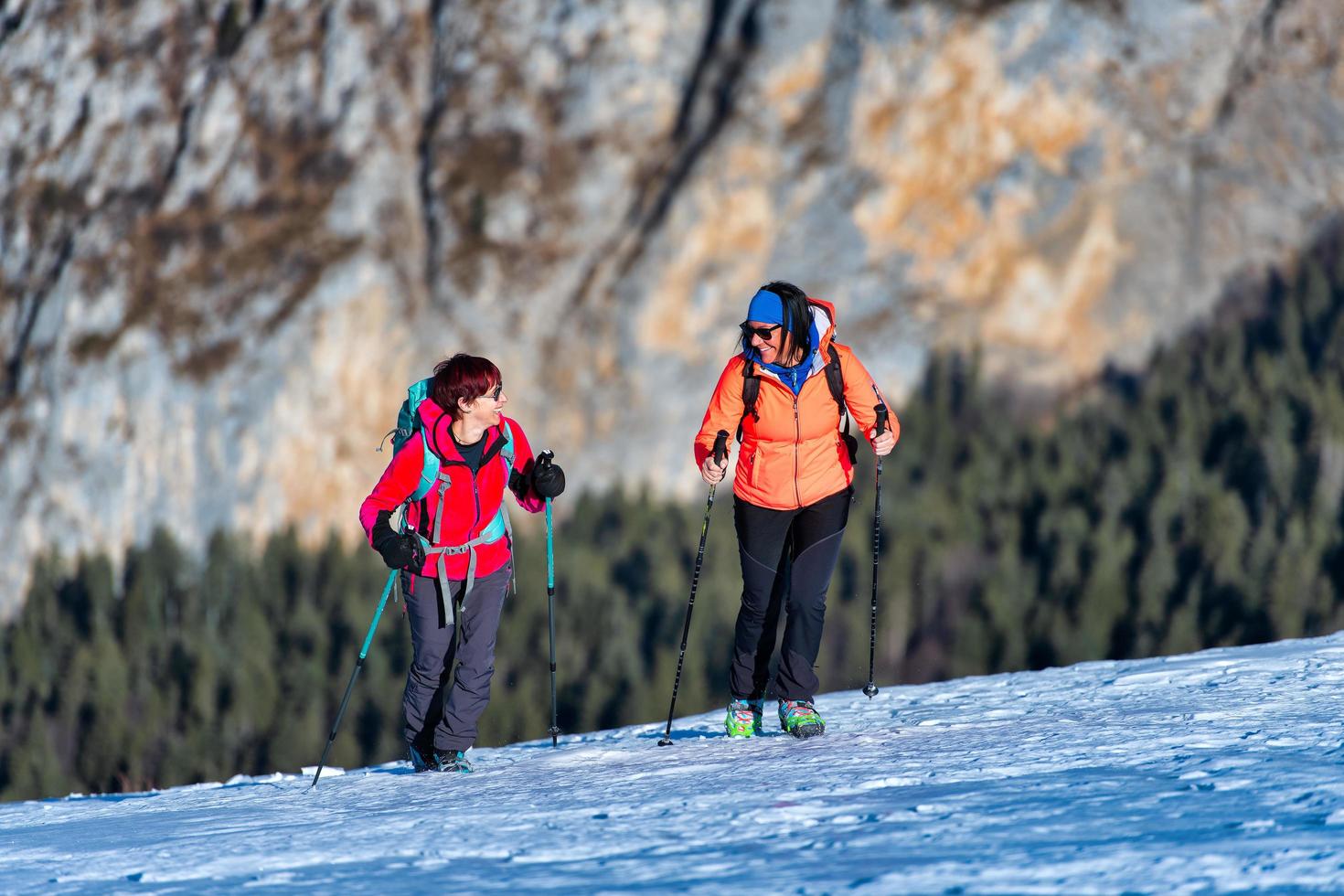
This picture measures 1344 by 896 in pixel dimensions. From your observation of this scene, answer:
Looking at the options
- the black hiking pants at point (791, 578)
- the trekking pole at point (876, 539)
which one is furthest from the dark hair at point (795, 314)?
the black hiking pants at point (791, 578)

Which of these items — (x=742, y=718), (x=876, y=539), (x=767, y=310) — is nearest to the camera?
(x=767, y=310)

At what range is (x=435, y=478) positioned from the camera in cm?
880

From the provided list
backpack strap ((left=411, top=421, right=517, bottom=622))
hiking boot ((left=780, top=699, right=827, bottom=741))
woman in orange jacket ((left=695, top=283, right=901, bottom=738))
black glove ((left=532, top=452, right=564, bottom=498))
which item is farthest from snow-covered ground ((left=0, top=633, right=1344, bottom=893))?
black glove ((left=532, top=452, right=564, bottom=498))

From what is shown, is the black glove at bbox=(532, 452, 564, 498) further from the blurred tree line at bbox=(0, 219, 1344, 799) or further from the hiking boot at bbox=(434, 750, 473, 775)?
the blurred tree line at bbox=(0, 219, 1344, 799)

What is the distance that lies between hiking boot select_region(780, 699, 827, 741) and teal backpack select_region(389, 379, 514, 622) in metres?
1.80

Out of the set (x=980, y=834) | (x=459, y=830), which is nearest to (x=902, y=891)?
(x=980, y=834)

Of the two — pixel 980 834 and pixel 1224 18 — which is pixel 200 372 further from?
pixel 980 834

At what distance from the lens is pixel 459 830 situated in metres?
6.84

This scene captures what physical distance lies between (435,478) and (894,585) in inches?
3456

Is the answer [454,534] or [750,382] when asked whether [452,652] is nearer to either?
[454,534]

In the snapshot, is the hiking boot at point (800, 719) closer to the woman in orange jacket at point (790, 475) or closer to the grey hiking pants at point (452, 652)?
the woman in orange jacket at point (790, 475)

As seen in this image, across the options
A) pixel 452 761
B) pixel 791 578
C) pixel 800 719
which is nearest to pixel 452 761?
pixel 452 761

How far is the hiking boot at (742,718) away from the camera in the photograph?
9.23 m

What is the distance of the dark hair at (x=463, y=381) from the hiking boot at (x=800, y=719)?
2404 mm
